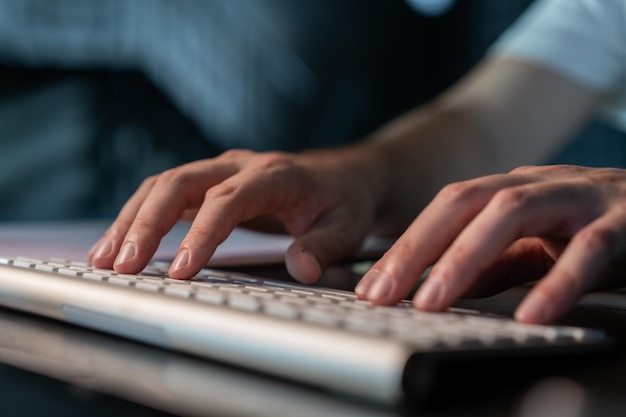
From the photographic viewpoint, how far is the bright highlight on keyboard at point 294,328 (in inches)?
13.1

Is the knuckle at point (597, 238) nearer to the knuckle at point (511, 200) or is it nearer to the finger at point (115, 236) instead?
the knuckle at point (511, 200)

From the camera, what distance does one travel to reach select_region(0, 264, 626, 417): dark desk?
0.33 meters

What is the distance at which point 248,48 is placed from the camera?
2.09 metres

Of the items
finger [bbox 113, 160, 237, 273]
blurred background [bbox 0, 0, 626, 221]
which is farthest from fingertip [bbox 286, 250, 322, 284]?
blurred background [bbox 0, 0, 626, 221]

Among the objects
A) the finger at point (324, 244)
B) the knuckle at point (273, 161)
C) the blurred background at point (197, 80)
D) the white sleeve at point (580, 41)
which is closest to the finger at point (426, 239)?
the finger at point (324, 244)

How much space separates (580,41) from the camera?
4.97 ft

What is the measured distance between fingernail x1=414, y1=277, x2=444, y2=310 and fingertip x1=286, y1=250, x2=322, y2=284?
0.91 feet

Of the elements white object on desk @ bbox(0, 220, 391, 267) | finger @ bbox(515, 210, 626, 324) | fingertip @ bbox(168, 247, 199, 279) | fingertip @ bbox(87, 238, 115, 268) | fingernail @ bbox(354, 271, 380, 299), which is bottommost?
white object on desk @ bbox(0, 220, 391, 267)

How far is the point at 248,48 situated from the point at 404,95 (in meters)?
0.54

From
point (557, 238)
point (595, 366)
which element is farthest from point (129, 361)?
point (557, 238)

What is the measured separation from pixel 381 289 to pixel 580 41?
1193mm

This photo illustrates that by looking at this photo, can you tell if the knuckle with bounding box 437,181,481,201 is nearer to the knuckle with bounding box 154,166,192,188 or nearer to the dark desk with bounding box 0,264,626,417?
the dark desk with bounding box 0,264,626,417

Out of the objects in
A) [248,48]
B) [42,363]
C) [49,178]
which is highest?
[248,48]

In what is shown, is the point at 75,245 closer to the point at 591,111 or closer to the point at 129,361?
the point at 129,361
